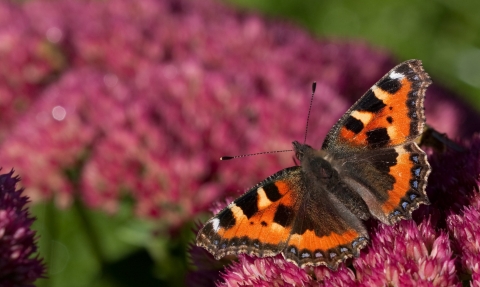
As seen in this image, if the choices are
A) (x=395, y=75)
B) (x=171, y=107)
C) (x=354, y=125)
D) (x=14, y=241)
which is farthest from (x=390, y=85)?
(x=171, y=107)

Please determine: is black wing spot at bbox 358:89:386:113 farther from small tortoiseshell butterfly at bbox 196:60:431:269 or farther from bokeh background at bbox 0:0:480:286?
bokeh background at bbox 0:0:480:286

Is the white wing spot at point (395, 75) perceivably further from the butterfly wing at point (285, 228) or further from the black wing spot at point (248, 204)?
the black wing spot at point (248, 204)

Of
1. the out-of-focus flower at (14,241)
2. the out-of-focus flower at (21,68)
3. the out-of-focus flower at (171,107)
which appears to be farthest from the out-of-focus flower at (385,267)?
the out-of-focus flower at (21,68)

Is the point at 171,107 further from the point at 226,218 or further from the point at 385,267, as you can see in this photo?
the point at 385,267

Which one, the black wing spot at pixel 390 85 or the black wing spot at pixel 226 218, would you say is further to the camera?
the black wing spot at pixel 390 85

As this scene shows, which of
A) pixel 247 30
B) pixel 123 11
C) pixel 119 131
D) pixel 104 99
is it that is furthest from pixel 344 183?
pixel 123 11

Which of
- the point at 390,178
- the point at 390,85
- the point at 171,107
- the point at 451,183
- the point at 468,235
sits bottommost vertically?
the point at 468,235
